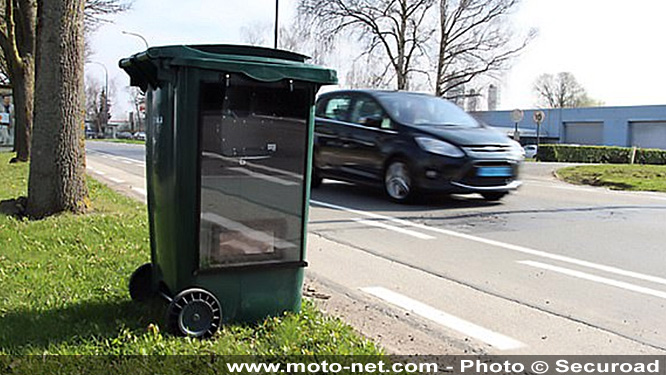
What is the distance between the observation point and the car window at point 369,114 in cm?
1055

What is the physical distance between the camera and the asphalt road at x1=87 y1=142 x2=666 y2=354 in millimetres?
4297

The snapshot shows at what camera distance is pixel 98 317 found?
4.02 metres

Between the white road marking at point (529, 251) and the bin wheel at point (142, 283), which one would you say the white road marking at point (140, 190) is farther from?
the bin wheel at point (142, 283)

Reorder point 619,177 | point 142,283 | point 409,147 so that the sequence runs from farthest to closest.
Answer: point 619,177, point 409,147, point 142,283

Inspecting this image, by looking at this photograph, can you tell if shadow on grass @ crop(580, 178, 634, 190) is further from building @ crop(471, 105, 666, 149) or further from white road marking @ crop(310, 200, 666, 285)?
building @ crop(471, 105, 666, 149)

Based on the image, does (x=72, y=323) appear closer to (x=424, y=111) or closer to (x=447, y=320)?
(x=447, y=320)

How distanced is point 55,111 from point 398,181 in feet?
16.5

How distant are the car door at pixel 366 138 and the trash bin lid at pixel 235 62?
6460 millimetres

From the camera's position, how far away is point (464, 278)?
18.7ft

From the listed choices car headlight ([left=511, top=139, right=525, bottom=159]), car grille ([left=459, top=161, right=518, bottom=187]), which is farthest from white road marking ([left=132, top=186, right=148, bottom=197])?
car headlight ([left=511, top=139, right=525, bottom=159])

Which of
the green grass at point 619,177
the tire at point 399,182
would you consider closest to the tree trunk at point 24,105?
the tire at point 399,182

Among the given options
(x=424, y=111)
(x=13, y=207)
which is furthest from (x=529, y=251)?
(x=13, y=207)

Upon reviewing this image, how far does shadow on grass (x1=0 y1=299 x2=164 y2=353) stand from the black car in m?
6.26

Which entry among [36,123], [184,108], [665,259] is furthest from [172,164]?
[665,259]
